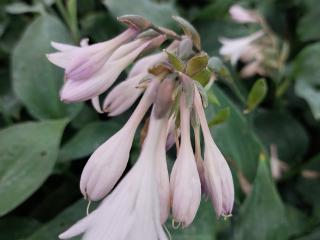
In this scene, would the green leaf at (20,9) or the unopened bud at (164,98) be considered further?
the green leaf at (20,9)

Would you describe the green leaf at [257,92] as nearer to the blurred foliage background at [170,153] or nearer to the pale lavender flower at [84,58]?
the blurred foliage background at [170,153]

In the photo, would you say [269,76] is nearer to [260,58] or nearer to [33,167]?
[260,58]

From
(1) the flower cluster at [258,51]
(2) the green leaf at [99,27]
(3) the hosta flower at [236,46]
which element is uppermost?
(2) the green leaf at [99,27]

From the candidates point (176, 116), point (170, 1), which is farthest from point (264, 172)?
point (170, 1)

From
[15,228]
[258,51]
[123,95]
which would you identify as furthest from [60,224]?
[258,51]

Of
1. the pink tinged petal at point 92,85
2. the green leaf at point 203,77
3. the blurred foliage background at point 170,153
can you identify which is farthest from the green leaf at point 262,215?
the pink tinged petal at point 92,85

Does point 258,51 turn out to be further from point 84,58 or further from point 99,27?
point 84,58
